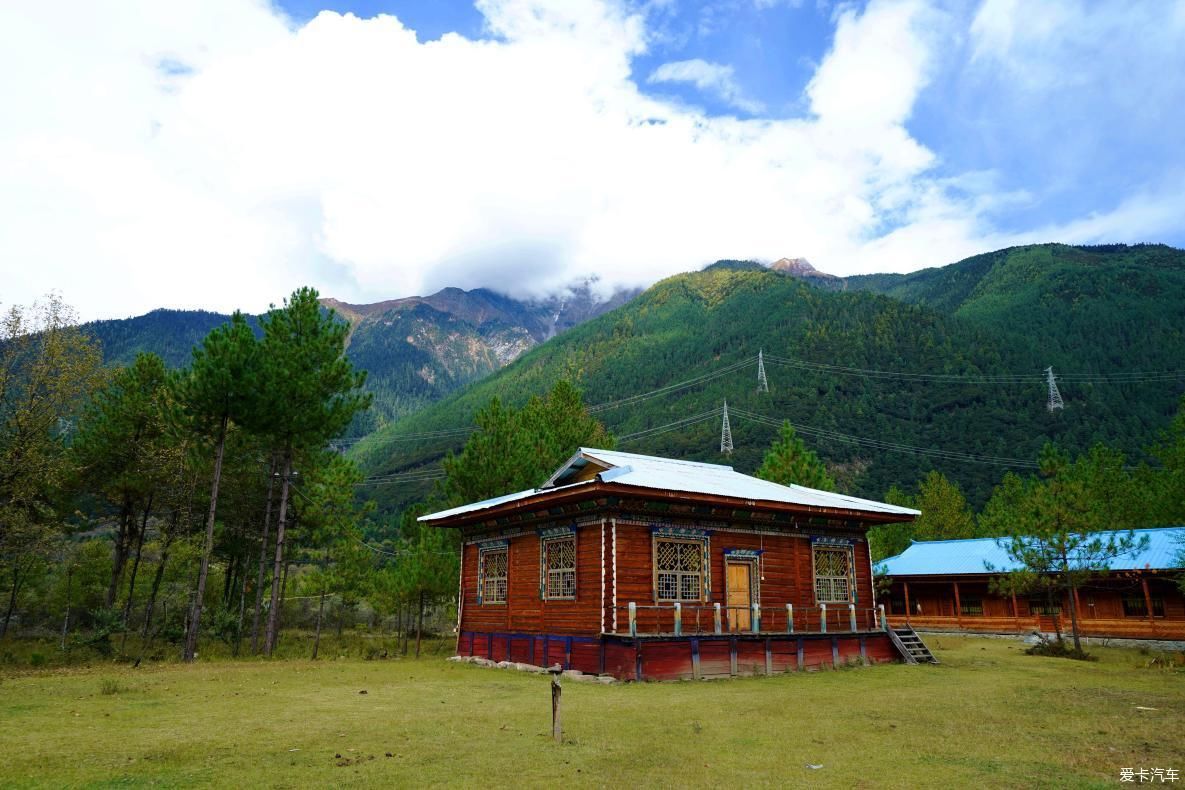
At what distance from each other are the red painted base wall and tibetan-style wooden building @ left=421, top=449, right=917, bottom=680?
0.04m

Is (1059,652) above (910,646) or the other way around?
the other way around

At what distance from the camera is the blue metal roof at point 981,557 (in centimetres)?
2945

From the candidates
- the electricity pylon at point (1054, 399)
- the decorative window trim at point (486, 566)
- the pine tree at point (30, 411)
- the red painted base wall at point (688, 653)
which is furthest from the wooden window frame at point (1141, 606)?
the electricity pylon at point (1054, 399)

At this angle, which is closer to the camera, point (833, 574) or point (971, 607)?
point (833, 574)

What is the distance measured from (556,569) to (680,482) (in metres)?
4.58

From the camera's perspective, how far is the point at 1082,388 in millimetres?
91688

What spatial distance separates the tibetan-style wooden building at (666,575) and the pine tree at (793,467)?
14602 millimetres

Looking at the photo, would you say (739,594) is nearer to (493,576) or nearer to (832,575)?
(832,575)

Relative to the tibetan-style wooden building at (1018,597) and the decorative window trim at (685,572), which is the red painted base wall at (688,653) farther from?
the tibetan-style wooden building at (1018,597)

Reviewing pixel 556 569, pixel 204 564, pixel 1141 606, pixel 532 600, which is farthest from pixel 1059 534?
pixel 204 564

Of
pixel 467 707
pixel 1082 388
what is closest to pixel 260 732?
pixel 467 707

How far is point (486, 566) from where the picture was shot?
25.1m

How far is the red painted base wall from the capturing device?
18.1 m

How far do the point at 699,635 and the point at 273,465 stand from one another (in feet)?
61.3
